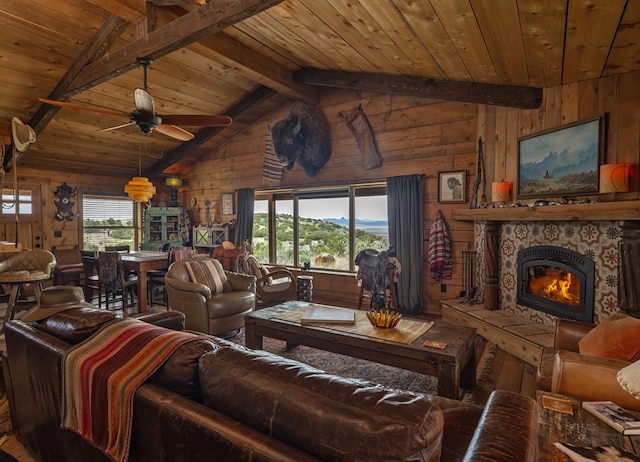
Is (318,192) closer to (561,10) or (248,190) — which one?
(248,190)

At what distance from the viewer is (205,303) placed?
3576 millimetres

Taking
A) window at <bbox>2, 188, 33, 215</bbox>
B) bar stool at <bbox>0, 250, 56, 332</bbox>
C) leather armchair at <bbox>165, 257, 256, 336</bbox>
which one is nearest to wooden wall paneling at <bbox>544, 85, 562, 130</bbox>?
leather armchair at <bbox>165, 257, 256, 336</bbox>

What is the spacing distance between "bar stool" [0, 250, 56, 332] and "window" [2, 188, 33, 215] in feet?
6.40

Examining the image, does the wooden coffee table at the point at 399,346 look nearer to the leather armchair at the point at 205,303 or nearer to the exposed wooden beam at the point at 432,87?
the leather armchair at the point at 205,303

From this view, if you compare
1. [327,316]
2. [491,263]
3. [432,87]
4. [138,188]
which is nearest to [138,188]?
[138,188]

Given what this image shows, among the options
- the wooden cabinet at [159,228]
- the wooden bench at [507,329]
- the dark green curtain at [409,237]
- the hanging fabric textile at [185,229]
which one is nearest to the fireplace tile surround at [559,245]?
the wooden bench at [507,329]

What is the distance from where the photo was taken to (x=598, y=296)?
115 inches

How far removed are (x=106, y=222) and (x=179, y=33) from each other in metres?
5.35

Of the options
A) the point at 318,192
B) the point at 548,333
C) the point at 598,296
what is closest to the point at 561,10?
the point at 598,296

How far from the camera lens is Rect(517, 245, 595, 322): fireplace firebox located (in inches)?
118

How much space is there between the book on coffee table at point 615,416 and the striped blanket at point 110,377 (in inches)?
60.7

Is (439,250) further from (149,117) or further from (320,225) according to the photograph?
(149,117)

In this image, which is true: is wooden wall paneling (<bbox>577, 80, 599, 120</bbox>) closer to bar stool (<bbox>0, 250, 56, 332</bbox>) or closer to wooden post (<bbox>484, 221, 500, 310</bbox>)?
wooden post (<bbox>484, 221, 500, 310</bbox>)

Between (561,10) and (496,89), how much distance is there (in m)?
1.51
